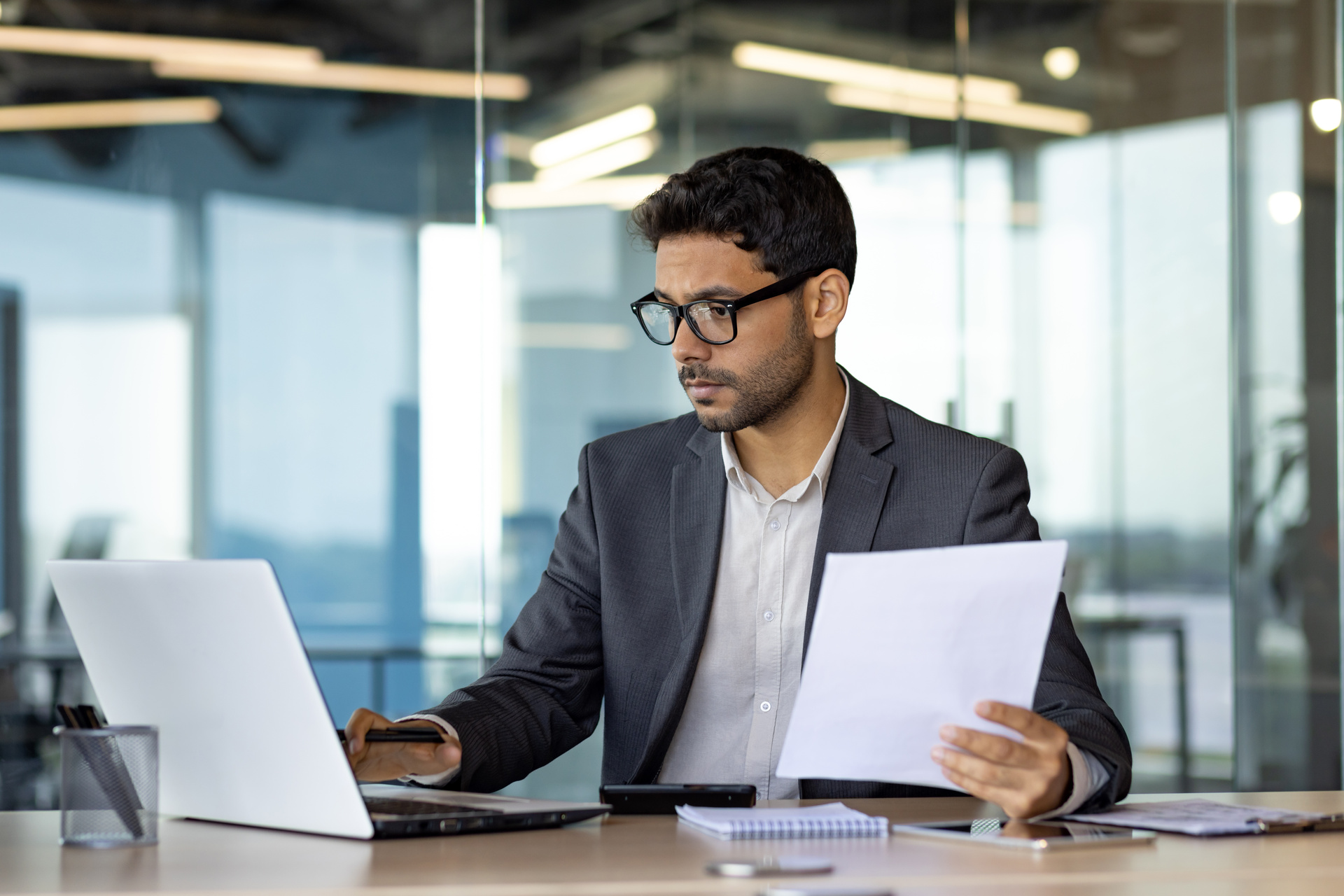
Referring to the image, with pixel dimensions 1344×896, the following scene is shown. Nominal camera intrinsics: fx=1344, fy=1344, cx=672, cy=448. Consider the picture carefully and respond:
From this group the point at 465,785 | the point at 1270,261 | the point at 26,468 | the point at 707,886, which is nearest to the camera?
the point at 707,886

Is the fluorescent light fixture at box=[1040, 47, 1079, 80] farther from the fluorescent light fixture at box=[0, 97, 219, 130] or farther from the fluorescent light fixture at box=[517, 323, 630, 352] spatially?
the fluorescent light fixture at box=[0, 97, 219, 130]

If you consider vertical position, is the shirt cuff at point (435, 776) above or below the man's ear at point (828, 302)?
below

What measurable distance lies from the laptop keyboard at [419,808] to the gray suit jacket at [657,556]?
271 millimetres

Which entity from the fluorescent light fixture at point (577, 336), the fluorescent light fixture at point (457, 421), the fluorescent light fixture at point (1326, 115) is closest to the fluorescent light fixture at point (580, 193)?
the fluorescent light fixture at point (457, 421)

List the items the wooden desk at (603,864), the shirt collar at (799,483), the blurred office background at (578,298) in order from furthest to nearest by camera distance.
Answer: the blurred office background at (578,298) → the shirt collar at (799,483) → the wooden desk at (603,864)

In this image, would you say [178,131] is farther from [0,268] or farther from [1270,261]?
→ [1270,261]

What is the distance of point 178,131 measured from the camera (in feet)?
11.7

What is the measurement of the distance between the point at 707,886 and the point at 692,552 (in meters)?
0.86

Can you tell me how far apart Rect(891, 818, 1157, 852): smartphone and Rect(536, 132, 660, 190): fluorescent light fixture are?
9.20 feet

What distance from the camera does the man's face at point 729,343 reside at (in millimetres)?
1874

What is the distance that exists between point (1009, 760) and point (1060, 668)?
0.36 m

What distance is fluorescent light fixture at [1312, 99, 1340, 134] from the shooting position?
3652mm

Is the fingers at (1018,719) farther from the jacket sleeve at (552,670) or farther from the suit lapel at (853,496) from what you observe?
the jacket sleeve at (552,670)

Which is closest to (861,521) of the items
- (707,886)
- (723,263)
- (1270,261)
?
(723,263)
